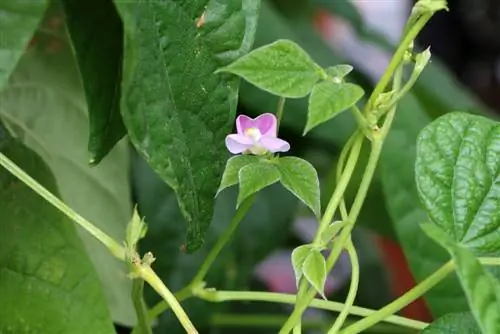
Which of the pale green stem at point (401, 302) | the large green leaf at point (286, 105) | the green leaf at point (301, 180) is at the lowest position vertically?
the large green leaf at point (286, 105)

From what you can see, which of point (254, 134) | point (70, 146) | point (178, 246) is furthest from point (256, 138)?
point (178, 246)

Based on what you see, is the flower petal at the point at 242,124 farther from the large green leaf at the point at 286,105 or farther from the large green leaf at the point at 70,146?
the large green leaf at the point at 286,105

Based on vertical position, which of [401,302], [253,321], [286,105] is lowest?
[253,321]

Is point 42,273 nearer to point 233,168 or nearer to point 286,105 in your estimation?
point 233,168

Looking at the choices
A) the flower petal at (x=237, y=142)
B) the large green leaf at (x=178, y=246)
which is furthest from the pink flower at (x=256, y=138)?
Answer: the large green leaf at (x=178, y=246)

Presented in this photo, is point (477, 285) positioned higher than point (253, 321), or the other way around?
point (477, 285)

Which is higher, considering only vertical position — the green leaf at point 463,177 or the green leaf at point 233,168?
the green leaf at point 463,177

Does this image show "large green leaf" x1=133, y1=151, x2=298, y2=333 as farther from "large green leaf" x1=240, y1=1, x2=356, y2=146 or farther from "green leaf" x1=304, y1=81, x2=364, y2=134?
Answer: "green leaf" x1=304, y1=81, x2=364, y2=134
